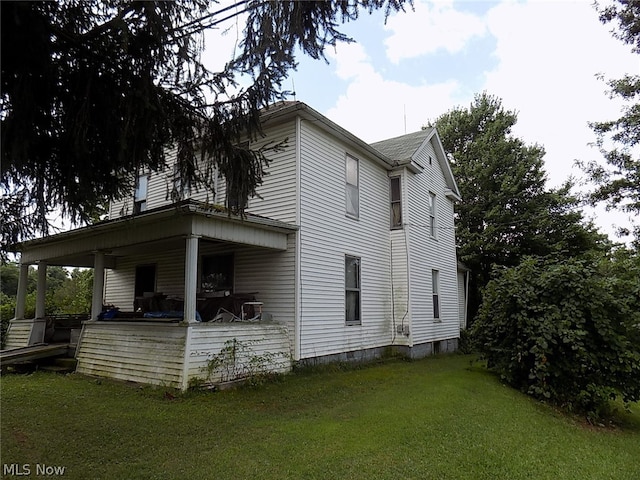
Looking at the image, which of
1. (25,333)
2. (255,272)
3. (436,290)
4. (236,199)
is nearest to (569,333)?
(436,290)

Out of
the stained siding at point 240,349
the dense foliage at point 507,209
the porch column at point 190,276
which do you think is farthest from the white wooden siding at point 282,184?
the dense foliage at point 507,209

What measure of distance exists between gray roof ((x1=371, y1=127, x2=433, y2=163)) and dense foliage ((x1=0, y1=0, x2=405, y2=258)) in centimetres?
911

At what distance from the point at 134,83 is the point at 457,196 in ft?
50.1

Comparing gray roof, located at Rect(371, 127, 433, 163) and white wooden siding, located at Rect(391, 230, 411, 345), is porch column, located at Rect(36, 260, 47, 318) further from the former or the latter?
gray roof, located at Rect(371, 127, 433, 163)

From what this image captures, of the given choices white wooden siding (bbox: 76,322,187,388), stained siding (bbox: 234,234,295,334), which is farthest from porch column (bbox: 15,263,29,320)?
stained siding (bbox: 234,234,295,334)

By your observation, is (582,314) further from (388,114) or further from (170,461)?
(388,114)

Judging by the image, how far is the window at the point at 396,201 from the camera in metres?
13.1

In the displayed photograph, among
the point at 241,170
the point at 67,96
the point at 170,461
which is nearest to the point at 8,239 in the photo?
the point at 67,96

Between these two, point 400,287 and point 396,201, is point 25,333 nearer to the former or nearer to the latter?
point 400,287

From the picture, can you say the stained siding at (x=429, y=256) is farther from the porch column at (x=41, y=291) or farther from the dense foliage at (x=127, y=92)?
the porch column at (x=41, y=291)

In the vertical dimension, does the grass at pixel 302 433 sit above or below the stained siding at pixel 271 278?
below

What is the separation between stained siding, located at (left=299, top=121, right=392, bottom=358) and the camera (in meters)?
Answer: 9.55

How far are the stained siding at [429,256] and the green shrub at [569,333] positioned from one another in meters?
3.30

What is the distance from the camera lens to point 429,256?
14180mm
